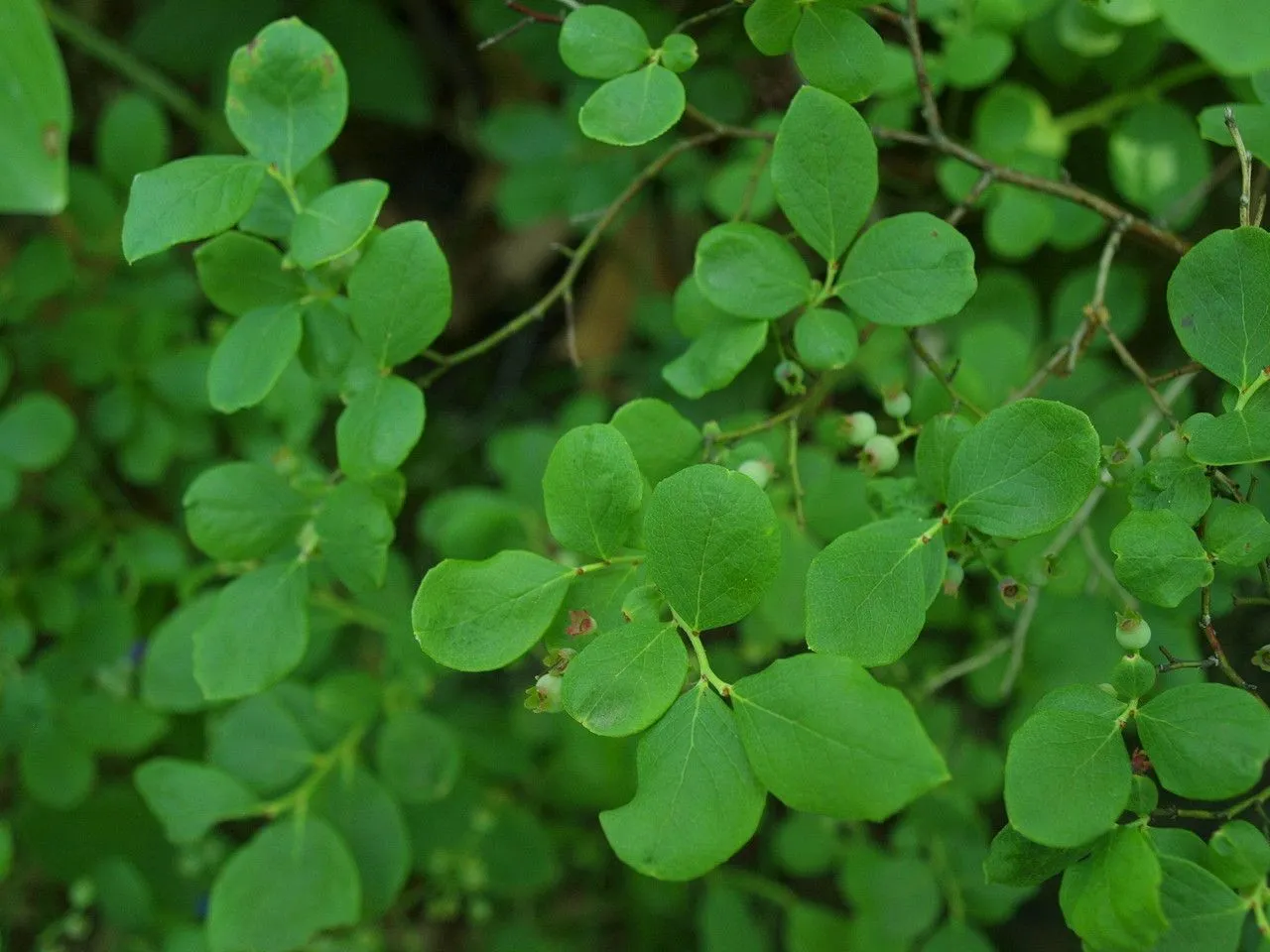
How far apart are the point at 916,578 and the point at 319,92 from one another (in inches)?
23.6

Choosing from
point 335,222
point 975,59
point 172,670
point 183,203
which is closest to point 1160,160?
point 975,59

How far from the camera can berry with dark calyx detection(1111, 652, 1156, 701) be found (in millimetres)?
674

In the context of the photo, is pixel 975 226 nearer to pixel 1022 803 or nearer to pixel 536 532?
pixel 536 532

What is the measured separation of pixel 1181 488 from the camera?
27.5 inches

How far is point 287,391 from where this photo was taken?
1.31 metres

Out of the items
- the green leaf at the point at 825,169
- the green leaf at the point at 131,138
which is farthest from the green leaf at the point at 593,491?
the green leaf at the point at 131,138

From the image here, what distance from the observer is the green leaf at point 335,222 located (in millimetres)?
784

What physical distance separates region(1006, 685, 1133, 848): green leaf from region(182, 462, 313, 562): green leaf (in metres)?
0.64

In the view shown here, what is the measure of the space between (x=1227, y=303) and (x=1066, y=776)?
13.1 inches

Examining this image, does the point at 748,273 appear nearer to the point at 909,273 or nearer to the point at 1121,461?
the point at 909,273

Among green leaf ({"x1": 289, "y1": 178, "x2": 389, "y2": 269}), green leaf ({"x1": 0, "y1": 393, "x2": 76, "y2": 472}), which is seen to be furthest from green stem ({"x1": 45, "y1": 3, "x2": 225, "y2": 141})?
green leaf ({"x1": 289, "y1": 178, "x2": 389, "y2": 269})

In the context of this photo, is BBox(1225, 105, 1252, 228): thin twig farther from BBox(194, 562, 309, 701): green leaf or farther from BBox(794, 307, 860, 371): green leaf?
BBox(194, 562, 309, 701): green leaf

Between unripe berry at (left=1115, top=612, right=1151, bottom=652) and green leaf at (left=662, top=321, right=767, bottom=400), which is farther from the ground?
green leaf at (left=662, top=321, right=767, bottom=400)

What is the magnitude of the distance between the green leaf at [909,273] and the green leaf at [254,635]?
54cm
